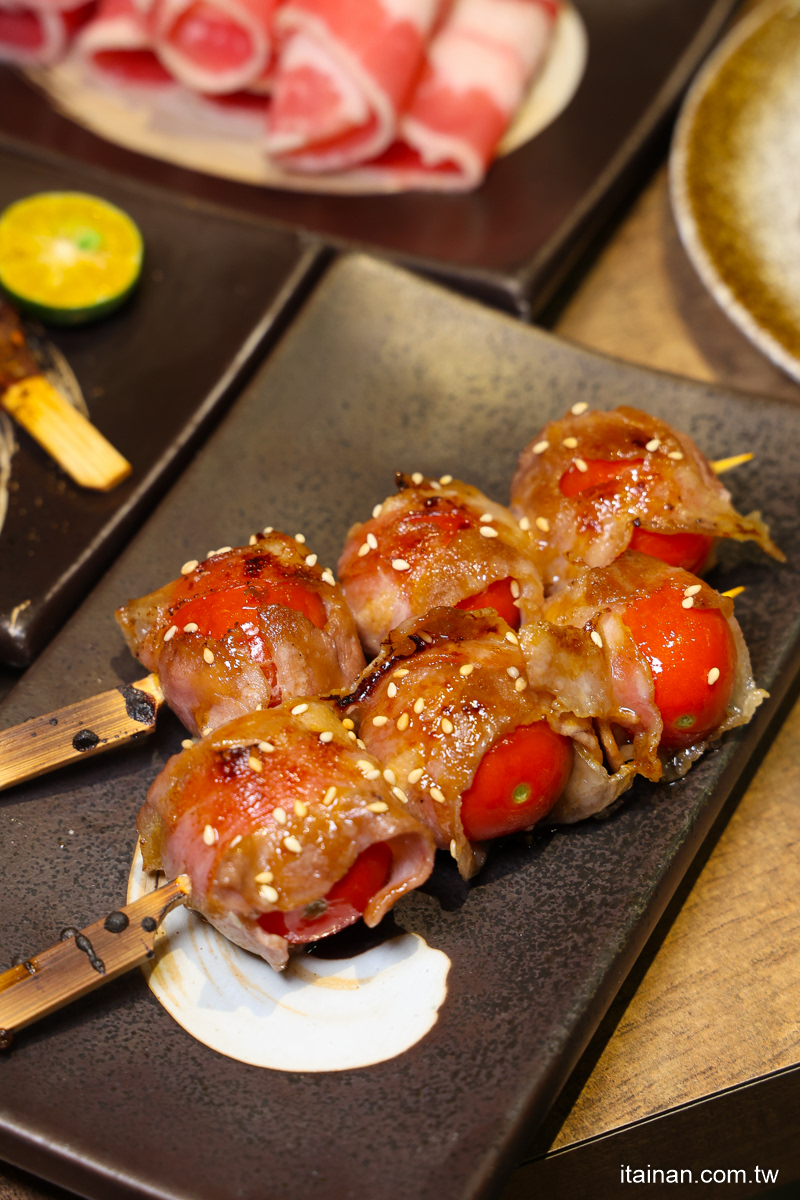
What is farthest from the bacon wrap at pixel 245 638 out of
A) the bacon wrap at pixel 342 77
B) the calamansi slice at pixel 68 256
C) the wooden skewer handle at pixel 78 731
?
the bacon wrap at pixel 342 77

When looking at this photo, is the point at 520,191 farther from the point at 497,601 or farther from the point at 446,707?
the point at 446,707

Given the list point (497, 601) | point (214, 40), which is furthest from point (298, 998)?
point (214, 40)

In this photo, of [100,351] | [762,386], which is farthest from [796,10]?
[100,351]

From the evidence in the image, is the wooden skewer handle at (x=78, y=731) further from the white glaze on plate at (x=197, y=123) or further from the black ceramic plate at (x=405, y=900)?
the white glaze on plate at (x=197, y=123)

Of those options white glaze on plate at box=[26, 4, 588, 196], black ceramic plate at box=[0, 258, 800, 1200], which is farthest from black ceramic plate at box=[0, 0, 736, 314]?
black ceramic plate at box=[0, 258, 800, 1200]

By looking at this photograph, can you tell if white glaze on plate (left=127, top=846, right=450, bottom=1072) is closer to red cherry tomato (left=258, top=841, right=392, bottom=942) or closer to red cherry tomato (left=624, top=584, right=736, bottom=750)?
red cherry tomato (left=258, top=841, right=392, bottom=942)

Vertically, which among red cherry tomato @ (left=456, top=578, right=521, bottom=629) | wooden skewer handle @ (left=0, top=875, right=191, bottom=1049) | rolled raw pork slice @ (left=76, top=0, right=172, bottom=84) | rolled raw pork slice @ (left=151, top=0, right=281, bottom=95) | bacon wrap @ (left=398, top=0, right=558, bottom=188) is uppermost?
bacon wrap @ (left=398, top=0, right=558, bottom=188)
